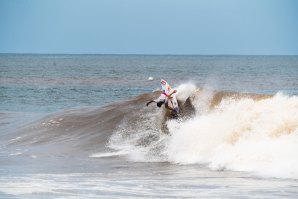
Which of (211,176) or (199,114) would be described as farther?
(199,114)

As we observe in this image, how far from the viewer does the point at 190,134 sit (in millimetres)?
18750

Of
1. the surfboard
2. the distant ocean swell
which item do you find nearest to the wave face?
the distant ocean swell

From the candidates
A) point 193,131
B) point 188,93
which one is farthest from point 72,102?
point 193,131

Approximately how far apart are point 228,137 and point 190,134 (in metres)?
1.41

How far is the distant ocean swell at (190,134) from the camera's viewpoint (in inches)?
630

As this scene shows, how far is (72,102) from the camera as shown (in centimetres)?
4203

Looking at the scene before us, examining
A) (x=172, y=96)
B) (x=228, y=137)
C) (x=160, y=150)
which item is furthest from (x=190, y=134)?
(x=172, y=96)

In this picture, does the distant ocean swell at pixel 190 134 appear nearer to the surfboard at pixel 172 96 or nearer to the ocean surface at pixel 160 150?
the ocean surface at pixel 160 150

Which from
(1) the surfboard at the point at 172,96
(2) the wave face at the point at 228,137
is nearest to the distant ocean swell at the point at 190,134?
(2) the wave face at the point at 228,137

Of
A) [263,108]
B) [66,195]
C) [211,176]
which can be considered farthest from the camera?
[263,108]

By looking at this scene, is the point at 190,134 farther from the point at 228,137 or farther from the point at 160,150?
the point at 228,137

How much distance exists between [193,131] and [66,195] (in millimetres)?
7000

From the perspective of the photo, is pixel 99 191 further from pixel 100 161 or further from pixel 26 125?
pixel 26 125

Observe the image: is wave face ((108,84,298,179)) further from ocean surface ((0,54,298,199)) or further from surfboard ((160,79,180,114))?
surfboard ((160,79,180,114))
